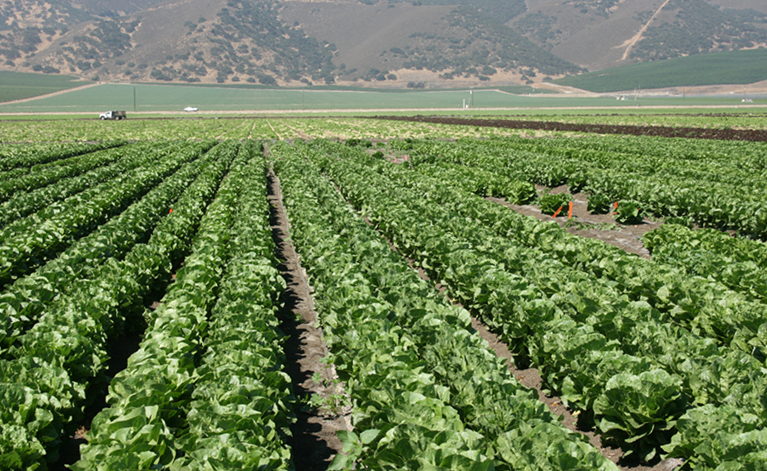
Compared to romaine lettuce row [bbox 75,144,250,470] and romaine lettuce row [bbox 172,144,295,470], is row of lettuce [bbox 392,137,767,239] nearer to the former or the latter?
romaine lettuce row [bbox 172,144,295,470]

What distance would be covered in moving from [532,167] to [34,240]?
1868 centimetres

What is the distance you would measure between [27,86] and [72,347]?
20725 centimetres

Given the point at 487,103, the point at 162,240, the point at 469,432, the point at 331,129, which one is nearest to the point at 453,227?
the point at 162,240

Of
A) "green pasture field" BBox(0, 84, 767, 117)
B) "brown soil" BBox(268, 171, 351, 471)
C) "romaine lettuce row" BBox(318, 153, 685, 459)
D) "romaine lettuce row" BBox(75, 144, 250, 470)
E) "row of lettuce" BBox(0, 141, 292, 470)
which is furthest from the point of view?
"green pasture field" BBox(0, 84, 767, 117)

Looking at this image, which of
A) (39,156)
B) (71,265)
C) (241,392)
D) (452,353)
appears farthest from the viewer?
(39,156)

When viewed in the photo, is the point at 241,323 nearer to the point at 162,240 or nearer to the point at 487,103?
the point at 162,240

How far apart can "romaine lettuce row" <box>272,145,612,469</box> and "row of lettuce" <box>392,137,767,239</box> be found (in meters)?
9.52

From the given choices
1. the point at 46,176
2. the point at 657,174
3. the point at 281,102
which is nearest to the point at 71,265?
the point at 46,176

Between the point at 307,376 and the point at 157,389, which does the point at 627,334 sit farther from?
the point at 157,389

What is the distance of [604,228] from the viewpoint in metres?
14.6

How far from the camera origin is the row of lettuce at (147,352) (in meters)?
4.34

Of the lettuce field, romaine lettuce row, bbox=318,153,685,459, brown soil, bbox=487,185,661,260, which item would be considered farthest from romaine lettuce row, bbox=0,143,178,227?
brown soil, bbox=487,185,661,260

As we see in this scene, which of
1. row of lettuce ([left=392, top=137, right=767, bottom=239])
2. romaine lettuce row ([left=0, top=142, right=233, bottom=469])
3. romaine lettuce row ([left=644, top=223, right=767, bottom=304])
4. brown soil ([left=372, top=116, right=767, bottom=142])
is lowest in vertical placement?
romaine lettuce row ([left=0, top=142, right=233, bottom=469])

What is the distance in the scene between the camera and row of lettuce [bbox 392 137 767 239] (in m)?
13.9
